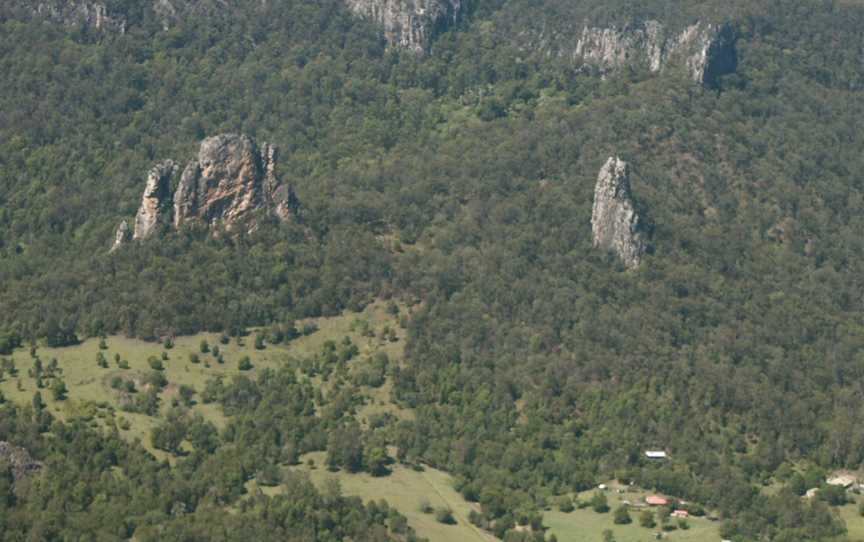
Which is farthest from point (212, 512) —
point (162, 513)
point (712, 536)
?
point (712, 536)

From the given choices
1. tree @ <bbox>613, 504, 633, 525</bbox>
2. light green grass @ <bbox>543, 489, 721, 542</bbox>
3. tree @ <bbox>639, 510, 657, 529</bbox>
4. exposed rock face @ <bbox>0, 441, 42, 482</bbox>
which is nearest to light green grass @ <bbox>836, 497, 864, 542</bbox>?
light green grass @ <bbox>543, 489, 721, 542</bbox>

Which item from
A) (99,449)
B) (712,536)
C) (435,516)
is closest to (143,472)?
(99,449)

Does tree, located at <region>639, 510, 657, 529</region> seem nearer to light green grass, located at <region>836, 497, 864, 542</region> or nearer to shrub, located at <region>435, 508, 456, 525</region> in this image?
shrub, located at <region>435, 508, 456, 525</region>

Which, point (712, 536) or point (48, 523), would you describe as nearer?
point (48, 523)

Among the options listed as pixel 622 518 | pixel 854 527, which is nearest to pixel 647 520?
pixel 622 518

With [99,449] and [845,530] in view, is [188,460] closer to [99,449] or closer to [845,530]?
[99,449]

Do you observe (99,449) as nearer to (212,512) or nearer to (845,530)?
(212,512)
